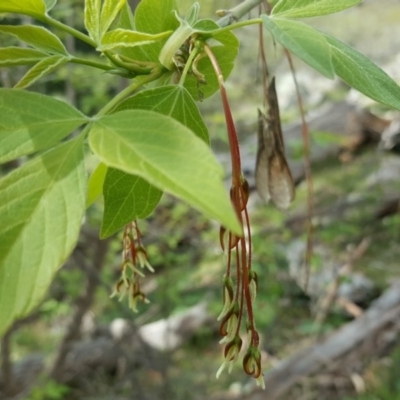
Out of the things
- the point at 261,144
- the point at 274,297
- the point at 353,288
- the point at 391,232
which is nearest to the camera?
the point at 261,144

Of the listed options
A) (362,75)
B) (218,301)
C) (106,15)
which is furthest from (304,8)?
(218,301)

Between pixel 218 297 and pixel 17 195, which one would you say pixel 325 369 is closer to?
pixel 218 297

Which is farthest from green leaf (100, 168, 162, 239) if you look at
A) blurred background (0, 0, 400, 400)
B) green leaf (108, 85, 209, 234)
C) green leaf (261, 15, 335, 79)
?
blurred background (0, 0, 400, 400)

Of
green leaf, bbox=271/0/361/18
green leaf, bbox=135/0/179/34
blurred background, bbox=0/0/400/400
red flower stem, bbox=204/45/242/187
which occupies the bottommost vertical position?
blurred background, bbox=0/0/400/400

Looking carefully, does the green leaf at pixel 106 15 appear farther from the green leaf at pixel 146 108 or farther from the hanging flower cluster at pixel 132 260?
the hanging flower cluster at pixel 132 260

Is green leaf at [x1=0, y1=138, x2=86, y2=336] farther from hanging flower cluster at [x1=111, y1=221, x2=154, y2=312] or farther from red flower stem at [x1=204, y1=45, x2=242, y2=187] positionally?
hanging flower cluster at [x1=111, y1=221, x2=154, y2=312]

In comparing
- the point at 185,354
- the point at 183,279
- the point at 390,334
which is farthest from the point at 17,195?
the point at 185,354
